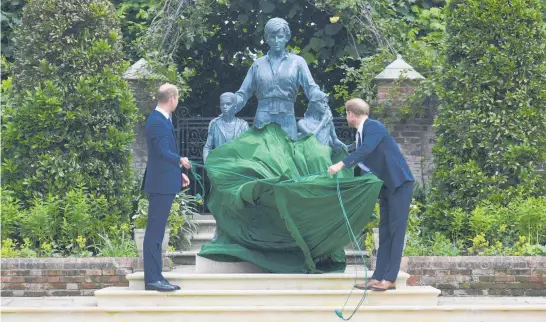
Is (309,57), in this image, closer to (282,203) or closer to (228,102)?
(228,102)

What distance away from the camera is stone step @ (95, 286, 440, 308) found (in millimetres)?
8156

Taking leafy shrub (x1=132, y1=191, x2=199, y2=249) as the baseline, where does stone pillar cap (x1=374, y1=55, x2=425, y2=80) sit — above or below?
above

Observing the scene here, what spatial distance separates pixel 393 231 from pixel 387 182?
0.39 metres

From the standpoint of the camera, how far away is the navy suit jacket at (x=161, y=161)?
805cm

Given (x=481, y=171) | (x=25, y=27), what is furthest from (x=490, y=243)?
(x=25, y=27)

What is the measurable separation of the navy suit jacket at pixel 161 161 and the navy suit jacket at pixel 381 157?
1332 mm

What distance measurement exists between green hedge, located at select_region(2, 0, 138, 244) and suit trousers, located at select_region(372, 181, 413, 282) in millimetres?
4277

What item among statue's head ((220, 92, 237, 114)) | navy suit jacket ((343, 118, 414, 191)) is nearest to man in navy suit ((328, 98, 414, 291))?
navy suit jacket ((343, 118, 414, 191))

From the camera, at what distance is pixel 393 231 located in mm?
8180

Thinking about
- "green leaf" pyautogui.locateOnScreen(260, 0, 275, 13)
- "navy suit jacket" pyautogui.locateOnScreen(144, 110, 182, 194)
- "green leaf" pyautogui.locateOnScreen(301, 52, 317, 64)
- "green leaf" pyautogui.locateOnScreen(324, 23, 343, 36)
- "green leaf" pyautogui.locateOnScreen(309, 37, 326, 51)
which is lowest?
Result: "navy suit jacket" pyautogui.locateOnScreen(144, 110, 182, 194)

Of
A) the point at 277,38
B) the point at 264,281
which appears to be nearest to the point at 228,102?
the point at 277,38

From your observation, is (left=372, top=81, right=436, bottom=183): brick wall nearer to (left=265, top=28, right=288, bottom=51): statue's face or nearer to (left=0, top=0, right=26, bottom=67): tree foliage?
(left=265, top=28, right=288, bottom=51): statue's face

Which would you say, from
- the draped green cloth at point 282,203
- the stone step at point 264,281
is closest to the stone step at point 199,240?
the draped green cloth at point 282,203
